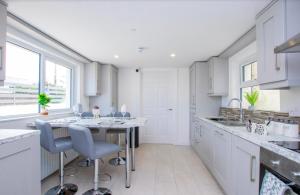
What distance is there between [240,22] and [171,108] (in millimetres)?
3367

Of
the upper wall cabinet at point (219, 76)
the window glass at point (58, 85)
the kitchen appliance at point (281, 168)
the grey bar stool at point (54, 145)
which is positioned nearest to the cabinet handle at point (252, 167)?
the kitchen appliance at point (281, 168)

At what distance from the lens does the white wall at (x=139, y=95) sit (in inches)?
201

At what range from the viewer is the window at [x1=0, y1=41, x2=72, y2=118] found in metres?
2.36

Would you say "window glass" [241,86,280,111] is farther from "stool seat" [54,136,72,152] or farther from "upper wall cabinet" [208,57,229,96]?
"stool seat" [54,136,72,152]

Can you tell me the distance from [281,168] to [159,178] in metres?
1.96

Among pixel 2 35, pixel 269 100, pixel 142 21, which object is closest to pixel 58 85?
pixel 2 35

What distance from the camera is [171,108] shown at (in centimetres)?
522

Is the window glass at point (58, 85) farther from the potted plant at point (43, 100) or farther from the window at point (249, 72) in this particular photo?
the window at point (249, 72)

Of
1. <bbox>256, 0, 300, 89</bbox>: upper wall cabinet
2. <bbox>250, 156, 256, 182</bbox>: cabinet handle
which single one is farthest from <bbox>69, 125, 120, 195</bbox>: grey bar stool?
<bbox>256, 0, 300, 89</bbox>: upper wall cabinet

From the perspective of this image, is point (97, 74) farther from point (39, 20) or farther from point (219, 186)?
point (219, 186)

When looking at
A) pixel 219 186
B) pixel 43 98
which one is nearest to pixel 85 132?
pixel 43 98

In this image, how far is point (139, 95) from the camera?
5.25 metres

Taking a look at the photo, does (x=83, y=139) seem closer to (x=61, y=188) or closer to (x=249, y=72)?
(x=61, y=188)

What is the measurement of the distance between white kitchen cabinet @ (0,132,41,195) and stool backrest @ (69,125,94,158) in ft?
1.39
